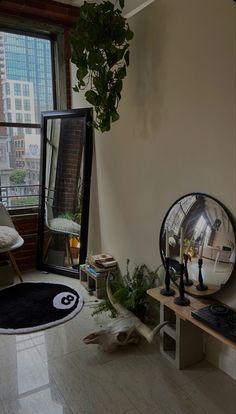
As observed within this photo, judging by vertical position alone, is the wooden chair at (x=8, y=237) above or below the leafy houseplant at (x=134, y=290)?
above

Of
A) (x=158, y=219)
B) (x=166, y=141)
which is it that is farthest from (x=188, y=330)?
(x=166, y=141)

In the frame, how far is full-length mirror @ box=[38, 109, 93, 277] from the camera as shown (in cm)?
313

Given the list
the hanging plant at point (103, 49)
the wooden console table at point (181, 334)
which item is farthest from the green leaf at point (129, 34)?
the wooden console table at point (181, 334)

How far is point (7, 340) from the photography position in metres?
2.24

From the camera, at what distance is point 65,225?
3369 millimetres

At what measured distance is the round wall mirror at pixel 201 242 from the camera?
175 cm

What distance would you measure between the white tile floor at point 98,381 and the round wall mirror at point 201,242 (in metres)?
0.50

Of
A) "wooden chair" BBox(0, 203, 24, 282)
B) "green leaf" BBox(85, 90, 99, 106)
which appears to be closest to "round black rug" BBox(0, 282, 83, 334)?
"wooden chair" BBox(0, 203, 24, 282)

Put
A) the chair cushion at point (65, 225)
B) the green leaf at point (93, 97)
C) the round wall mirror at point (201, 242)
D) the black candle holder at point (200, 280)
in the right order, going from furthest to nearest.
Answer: the chair cushion at point (65, 225)
the green leaf at point (93, 97)
the black candle holder at point (200, 280)
the round wall mirror at point (201, 242)

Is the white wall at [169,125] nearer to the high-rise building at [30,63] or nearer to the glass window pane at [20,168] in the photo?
the glass window pane at [20,168]

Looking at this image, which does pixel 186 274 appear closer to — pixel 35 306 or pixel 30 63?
pixel 35 306

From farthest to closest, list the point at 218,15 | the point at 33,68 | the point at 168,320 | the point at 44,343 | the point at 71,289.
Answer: the point at 33,68
the point at 71,289
the point at 44,343
the point at 168,320
the point at 218,15

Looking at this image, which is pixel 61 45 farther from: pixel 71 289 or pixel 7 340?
pixel 7 340

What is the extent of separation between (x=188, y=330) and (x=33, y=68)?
10.3 feet
